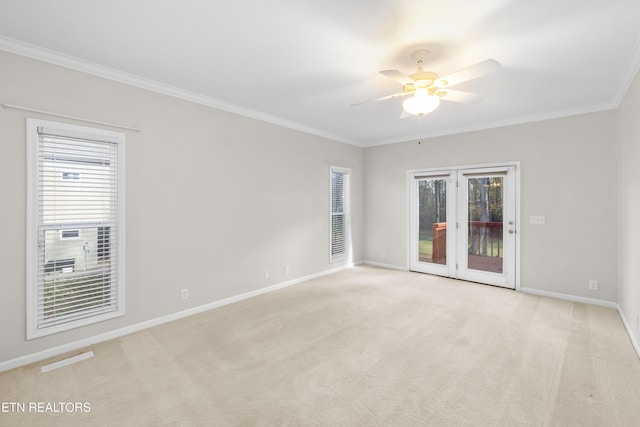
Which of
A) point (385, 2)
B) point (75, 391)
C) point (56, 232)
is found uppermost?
point (385, 2)

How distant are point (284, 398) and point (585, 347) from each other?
2805mm

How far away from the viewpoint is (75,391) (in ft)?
7.17

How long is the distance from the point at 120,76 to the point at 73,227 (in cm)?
153

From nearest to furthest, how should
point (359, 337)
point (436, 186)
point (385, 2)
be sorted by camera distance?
1. point (385, 2)
2. point (359, 337)
3. point (436, 186)

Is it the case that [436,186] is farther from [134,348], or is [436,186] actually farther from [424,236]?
[134,348]

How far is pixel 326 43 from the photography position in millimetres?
2432

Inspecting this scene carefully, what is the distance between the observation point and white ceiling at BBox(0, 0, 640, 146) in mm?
2010

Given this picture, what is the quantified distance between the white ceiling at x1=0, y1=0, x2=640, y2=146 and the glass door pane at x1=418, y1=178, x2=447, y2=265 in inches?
78.3

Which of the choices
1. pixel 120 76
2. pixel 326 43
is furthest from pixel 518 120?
pixel 120 76

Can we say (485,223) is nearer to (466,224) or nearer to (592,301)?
(466,224)

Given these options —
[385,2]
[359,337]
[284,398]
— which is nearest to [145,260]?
[284,398]

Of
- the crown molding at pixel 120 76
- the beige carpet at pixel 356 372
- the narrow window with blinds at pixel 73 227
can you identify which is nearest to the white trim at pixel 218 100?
the crown molding at pixel 120 76

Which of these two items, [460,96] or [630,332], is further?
[630,332]

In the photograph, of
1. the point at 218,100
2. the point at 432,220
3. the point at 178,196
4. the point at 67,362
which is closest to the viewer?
the point at 67,362
